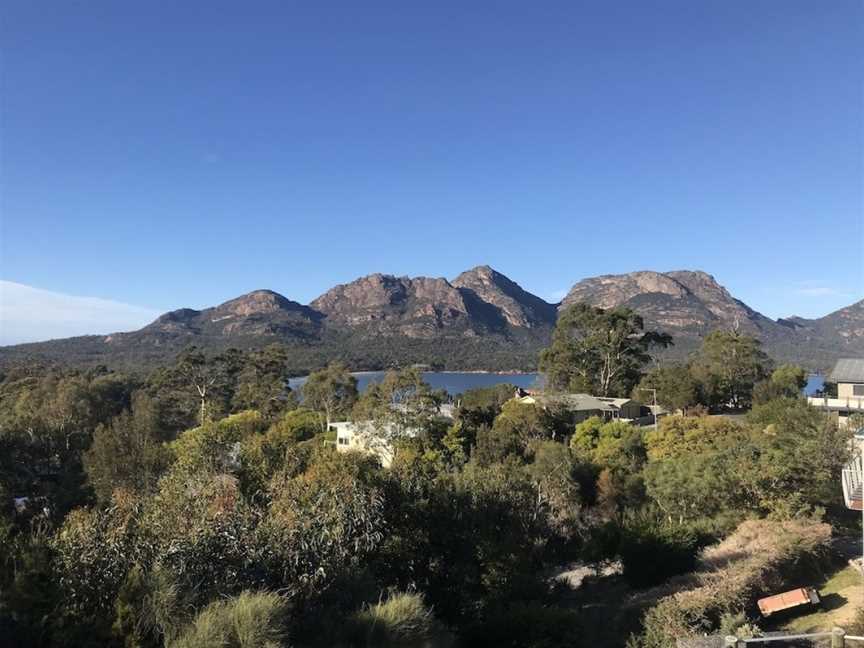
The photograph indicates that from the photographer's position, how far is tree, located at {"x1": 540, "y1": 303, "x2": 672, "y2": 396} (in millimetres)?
46531

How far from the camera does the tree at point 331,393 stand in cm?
4784

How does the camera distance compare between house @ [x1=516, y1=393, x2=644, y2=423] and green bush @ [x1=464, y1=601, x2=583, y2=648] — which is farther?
house @ [x1=516, y1=393, x2=644, y2=423]

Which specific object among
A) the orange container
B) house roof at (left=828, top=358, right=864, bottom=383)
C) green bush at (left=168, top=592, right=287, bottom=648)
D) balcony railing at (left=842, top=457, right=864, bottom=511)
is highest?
house roof at (left=828, top=358, right=864, bottom=383)

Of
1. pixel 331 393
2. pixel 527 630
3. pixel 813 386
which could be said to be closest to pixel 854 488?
pixel 527 630

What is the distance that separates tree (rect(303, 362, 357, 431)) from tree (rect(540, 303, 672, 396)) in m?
15.6

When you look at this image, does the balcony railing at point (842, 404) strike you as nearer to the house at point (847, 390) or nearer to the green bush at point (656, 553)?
the house at point (847, 390)

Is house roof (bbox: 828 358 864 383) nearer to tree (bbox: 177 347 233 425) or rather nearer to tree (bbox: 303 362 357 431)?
tree (bbox: 303 362 357 431)

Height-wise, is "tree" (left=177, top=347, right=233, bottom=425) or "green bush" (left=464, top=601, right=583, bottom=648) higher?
"tree" (left=177, top=347, right=233, bottom=425)

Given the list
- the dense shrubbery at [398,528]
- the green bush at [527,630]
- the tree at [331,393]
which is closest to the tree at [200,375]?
the tree at [331,393]

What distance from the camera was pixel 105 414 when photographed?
4984 cm

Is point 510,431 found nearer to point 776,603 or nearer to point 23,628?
point 776,603

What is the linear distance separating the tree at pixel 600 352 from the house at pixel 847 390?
12.3 metres

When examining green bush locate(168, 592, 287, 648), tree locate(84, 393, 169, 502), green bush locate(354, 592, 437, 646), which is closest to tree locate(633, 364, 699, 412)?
tree locate(84, 393, 169, 502)

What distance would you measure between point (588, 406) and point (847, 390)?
15530 mm
